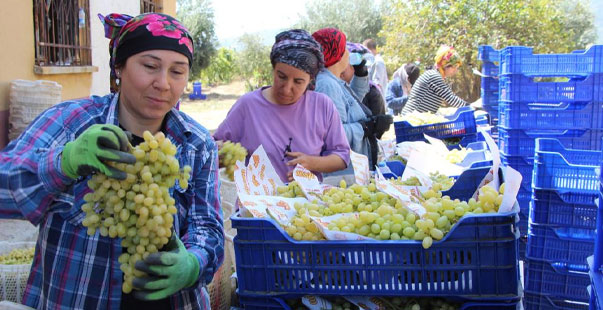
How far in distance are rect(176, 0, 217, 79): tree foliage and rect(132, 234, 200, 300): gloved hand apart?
27.6 metres

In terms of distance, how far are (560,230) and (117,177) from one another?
287 centimetres

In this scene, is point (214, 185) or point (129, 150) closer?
point (129, 150)

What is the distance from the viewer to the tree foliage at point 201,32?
28.9m

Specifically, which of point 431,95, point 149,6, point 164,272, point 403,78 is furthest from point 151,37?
point 149,6

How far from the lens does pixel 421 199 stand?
256 cm

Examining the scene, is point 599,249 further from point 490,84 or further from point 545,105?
point 490,84

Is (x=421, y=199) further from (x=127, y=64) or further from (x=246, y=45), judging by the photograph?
(x=246, y=45)

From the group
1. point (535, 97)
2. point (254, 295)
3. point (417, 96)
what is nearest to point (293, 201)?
point (254, 295)

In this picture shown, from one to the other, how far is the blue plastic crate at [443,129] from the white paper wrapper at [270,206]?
3.18 metres

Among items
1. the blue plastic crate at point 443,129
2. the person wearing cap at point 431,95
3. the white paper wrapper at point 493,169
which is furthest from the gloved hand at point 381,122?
the white paper wrapper at point 493,169

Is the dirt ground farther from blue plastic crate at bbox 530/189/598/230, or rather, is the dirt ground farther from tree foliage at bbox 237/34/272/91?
blue plastic crate at bbox 530/189/598/230

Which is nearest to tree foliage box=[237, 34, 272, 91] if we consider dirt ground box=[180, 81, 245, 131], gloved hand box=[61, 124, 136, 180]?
dirt ground box=[180, 81, 245, 131]

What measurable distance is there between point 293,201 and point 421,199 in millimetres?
548

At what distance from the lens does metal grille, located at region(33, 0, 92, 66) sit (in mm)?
7460
